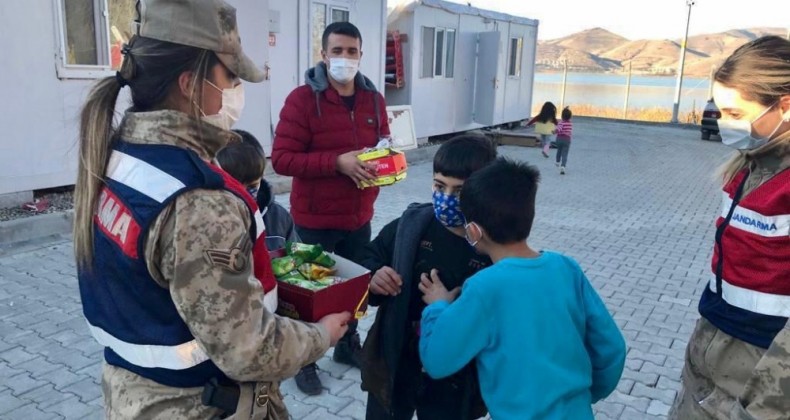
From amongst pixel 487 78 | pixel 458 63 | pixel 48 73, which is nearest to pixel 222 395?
pixel 48 73

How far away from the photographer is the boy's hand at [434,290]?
201 centimetres

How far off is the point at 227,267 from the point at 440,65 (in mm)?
13943

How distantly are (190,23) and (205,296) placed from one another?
601 mm

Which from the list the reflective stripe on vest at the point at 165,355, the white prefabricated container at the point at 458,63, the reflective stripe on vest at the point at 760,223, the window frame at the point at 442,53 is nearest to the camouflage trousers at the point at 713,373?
the reflective stripe on vest at the point at 760,223

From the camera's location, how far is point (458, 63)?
50.7 ft

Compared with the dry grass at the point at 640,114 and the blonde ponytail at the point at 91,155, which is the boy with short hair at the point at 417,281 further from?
the dry grass at the point at 640,114

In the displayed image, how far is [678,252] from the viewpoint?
285 inches

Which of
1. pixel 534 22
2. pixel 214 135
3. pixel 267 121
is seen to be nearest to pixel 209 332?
pixel 214 135

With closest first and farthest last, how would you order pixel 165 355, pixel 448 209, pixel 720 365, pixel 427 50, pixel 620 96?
1. pixel 165 355
2. pixel 720 365
3. pixel 448 209
4. pixel 427 50
5. pixel 620 96

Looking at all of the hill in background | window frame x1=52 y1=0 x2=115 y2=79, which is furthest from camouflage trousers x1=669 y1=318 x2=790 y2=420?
the hill in background

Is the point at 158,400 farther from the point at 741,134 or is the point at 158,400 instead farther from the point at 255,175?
the point at 741,134

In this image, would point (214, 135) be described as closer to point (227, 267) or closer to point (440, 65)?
point (227, 267)

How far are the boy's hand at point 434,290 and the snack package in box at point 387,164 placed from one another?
988 millimetres

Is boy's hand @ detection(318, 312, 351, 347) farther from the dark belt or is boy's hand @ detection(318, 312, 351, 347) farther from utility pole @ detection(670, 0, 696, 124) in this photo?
utility pole @ detection(670, 0, 696, 124)
